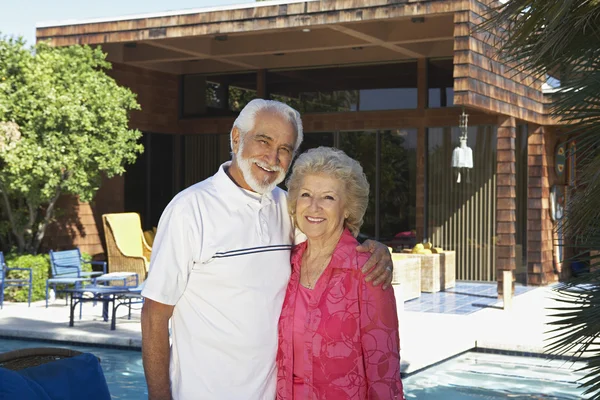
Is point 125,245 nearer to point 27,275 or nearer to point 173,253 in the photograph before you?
point 27,275

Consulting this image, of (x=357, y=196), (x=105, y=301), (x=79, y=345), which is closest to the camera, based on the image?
(x=357, y=196)

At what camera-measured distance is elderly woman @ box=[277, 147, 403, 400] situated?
2906 mm

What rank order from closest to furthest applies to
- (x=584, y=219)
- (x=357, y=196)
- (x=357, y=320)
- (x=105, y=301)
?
(x=357, y=320)
(x=357, y=196)
(x=584, y=219)
(x=105, y=301)

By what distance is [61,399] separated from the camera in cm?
301

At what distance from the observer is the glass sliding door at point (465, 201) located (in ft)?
48.4

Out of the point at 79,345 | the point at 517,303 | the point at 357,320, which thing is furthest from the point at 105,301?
the point at 357,320

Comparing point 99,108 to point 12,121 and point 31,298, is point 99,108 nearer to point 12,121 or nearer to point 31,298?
point 12,121

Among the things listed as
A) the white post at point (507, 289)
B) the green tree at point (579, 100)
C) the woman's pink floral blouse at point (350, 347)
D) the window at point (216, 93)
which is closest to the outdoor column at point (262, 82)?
the window at point (216, 93)

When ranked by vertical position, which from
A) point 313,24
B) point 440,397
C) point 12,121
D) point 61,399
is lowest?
point 440,397

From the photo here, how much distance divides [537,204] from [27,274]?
8233 millimetres

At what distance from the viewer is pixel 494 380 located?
8047 mm

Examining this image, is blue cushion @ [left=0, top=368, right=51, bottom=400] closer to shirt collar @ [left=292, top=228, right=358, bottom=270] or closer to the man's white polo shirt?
the man's white polo shirt

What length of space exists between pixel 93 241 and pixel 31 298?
2475 mm

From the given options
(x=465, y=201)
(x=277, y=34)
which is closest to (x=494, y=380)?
(x=465, y=201)
